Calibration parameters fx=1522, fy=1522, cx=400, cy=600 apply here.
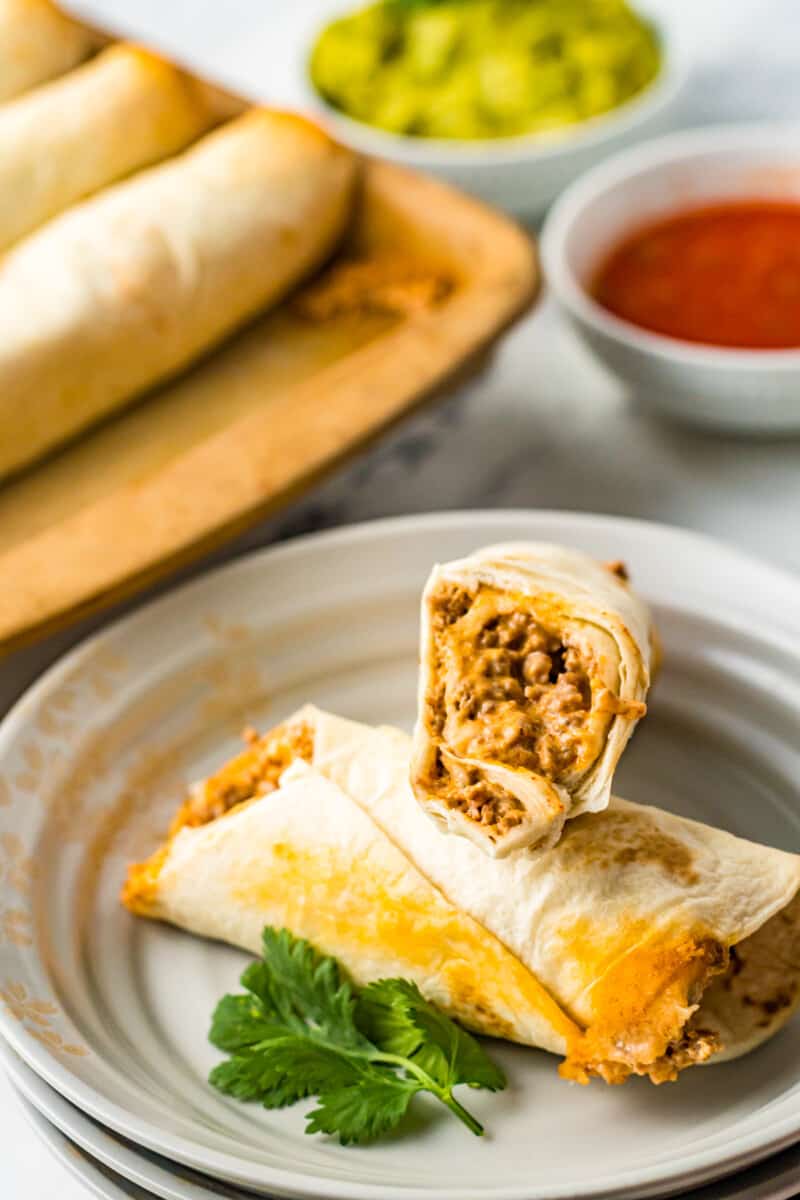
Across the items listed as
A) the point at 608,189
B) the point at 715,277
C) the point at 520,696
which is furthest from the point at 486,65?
the point at 520,696

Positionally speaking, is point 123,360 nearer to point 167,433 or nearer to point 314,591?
point 167,433

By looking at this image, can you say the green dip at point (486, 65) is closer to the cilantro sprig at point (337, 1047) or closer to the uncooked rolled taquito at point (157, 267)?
the uncooked rolled taquito at point (157, 267)

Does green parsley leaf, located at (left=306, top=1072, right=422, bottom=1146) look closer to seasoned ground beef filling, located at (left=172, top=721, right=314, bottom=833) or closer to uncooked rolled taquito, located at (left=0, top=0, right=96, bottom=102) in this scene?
seasoned ground beef filling, located at (left=172, top=721, right=314, bottom=833)

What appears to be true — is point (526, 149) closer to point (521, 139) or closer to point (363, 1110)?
point (521, 139)

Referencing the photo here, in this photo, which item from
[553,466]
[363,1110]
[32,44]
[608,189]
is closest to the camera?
[363,1110]

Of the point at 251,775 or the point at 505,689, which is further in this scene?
the point at 251,775

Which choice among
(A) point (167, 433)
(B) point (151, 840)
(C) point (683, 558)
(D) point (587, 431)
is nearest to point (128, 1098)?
(B) point (151, 840)
